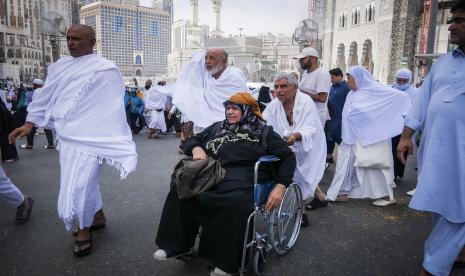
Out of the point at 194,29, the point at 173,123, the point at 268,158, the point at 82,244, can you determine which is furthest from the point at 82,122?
the point at 194,29

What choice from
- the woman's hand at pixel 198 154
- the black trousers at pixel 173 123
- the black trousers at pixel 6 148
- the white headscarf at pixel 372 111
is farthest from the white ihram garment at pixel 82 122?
the black trousers at pixel 173 123

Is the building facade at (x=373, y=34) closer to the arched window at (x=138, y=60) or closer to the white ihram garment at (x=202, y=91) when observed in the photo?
the white ihram garment at (x=202, y=91)

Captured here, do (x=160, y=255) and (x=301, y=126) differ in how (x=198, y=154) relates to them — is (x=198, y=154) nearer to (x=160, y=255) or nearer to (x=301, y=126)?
(x=160, y=255)

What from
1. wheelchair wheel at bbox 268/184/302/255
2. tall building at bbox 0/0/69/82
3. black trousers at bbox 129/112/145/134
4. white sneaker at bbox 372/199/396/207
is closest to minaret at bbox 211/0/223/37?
tall building at bbox 0/0/69/82

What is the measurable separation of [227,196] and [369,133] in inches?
97.6

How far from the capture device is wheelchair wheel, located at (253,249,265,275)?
2555 mm

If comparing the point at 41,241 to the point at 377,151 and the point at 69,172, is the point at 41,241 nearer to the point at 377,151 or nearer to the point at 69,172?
the point at 69,172

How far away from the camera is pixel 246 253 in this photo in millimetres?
2506

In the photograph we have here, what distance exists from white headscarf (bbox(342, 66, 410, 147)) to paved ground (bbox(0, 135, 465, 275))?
0.86 metres

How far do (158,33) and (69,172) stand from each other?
5328 inches

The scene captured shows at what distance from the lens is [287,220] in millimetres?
3125

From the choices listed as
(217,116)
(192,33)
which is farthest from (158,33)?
(217,116)

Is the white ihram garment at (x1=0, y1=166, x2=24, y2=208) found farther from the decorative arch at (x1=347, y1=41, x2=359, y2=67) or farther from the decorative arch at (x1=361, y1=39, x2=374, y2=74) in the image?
the decorative arch at (x1=347, y1=41, x2=359, y2=67)

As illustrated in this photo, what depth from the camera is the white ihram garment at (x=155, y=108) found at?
10.0 m
